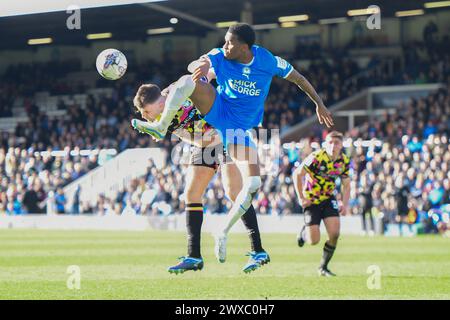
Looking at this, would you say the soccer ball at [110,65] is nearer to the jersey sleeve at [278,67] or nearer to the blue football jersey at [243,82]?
the blue football jersey at [243,82]

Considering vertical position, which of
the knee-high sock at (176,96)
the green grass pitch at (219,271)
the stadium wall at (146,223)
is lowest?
the stadium wall at (146,223)

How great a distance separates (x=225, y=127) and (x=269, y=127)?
24.3 meters

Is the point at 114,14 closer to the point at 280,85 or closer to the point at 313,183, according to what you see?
the point at 280,85

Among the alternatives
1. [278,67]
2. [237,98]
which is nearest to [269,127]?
[278,67]

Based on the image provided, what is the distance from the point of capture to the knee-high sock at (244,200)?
8.51 meters

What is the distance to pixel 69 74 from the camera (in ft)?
141

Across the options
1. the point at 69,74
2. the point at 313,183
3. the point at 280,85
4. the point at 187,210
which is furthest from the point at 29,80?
the point at 187,210

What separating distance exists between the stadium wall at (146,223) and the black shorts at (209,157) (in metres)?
→ 16.7

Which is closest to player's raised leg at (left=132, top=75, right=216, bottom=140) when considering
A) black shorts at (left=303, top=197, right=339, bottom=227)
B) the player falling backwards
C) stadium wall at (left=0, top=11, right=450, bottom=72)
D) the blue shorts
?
the player falling backwards

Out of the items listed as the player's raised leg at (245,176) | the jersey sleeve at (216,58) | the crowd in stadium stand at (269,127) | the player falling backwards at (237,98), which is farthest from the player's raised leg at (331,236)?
the crowd in stadium stand at (269,127)

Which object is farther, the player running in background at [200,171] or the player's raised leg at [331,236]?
the player's raised leg at [331,236]

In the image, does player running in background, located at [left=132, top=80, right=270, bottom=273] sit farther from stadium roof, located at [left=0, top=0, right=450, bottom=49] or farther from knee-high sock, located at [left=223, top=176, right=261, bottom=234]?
stadium roof, located at [left=0, top=0, right=450, bottom=49]

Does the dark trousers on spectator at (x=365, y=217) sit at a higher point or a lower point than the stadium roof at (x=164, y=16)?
lower

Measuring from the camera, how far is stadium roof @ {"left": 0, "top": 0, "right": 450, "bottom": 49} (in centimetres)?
3356
